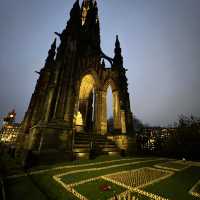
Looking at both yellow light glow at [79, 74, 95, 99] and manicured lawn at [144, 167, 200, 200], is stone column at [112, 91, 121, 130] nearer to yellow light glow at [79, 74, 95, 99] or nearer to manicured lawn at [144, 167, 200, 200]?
yellow light glow at [79, 74, 95, 99]

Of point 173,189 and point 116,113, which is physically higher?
point 116,113

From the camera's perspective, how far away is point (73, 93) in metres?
10.9

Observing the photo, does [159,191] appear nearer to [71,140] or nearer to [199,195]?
[199,195]

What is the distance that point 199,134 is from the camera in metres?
10.1

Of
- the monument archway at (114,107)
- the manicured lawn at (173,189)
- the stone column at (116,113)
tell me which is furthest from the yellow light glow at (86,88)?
the manicured lawn at (173,189)

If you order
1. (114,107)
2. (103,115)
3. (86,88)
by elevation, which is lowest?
(103,115)

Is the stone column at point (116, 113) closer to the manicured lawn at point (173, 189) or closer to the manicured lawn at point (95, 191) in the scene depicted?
the manicured lawn at point (173, 189)

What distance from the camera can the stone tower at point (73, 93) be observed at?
8.39 meters

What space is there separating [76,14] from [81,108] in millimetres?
12403

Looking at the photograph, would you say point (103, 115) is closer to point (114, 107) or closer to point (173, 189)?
point (114, 107)

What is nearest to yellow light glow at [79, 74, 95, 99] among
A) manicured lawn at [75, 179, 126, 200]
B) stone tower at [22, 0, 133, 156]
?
stone tower at [22, 0, 133, 156]

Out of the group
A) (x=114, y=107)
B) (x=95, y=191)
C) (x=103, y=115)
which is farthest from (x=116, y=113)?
(x=95, y=191)

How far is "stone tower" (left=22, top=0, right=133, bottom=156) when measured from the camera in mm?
8391

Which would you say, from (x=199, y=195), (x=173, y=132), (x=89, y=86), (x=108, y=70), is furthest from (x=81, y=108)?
(x=199, y=195)
